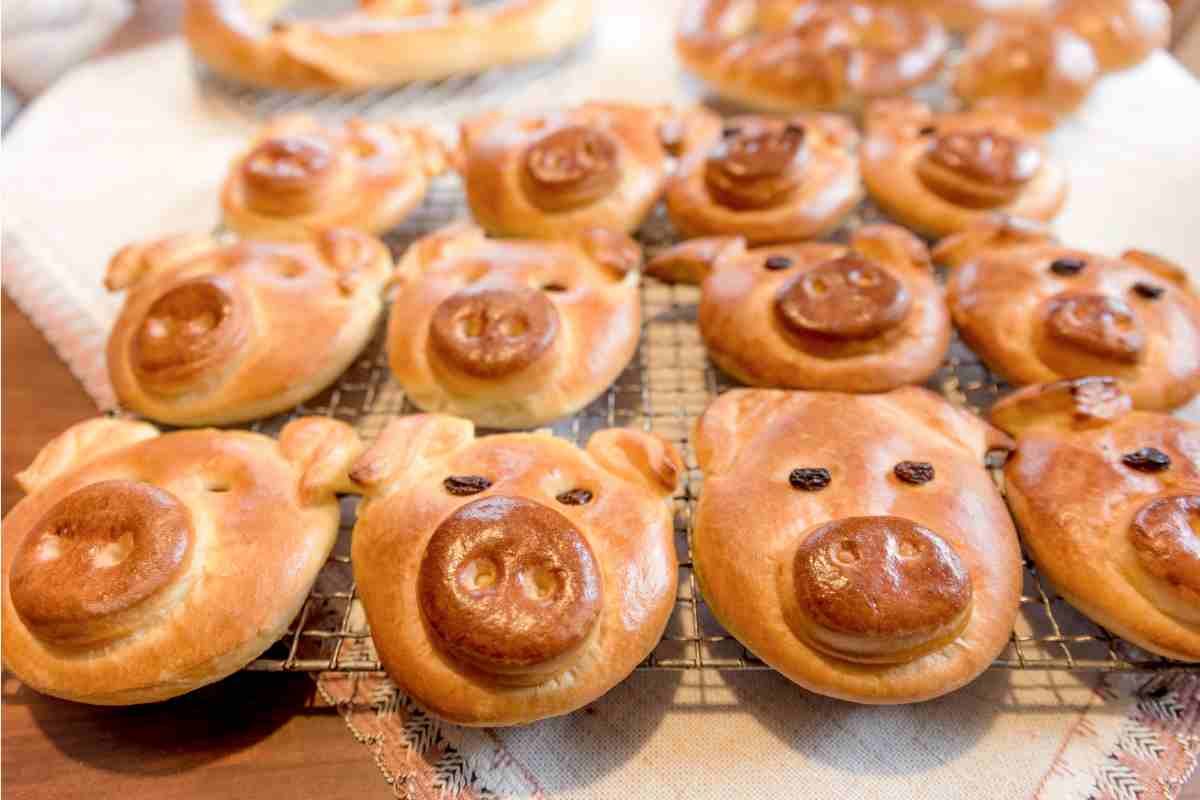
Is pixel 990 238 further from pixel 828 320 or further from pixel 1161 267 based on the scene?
pixel 828 320

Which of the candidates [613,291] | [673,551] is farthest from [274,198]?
[673,551]

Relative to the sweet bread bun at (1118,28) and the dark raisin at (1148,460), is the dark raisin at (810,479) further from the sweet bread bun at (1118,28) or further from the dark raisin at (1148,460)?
the sweet bread bun at (1118,28)

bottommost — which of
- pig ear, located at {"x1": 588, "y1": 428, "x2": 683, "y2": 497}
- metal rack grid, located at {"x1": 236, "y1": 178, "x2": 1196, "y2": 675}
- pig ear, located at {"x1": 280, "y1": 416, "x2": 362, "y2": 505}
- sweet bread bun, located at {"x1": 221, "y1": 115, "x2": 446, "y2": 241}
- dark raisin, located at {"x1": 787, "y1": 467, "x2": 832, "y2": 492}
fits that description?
metal rack grid, located at {"x1": 236, "y1": 178, "x2": 1196, "y2": 675}

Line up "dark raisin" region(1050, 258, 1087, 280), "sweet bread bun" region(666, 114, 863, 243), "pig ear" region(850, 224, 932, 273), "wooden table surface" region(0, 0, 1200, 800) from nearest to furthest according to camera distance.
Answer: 1. "wooden table surface" region(0, 0, 1200, 800)
2. "dark raisin" region(1050, 258, 1087, 280)
3. "pig ear" region(850, 224, 932, 273)
4. "sweet bread bun" region(666, 114, 863, 243)

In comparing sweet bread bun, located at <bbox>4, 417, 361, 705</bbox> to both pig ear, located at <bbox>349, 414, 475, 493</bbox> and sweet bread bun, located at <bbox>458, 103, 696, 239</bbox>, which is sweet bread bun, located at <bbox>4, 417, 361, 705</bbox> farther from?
sweet bread bun, located at <bbox>458, 103, 696, 239</bbox>

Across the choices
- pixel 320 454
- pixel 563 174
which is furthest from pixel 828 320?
pixel 320 454

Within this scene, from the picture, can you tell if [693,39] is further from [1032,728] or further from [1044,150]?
[1032,728]

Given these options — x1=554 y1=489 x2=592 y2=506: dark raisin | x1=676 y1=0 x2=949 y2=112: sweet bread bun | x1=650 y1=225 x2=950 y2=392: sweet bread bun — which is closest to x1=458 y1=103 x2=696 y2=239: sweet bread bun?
x1=650 y1=225 x2=950 y2=392: sweet bread bun
